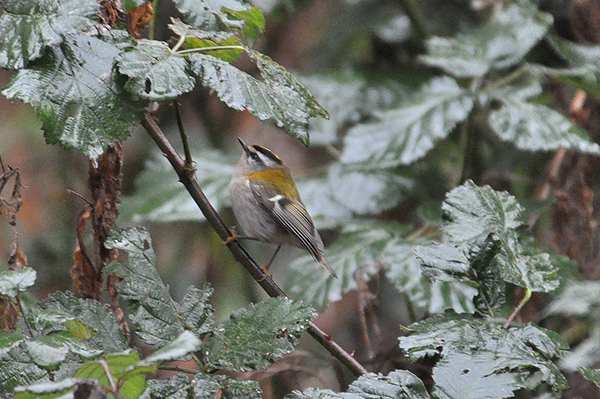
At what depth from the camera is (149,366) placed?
88cm

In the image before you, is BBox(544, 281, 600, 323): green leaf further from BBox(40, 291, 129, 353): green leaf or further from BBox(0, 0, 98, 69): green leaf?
BBox(0, 0, 98, 69): green leaf

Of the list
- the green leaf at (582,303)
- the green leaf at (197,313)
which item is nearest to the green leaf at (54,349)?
the green leaf at (197,313)

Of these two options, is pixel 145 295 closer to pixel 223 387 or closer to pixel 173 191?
pixel 223 387

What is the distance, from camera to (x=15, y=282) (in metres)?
1.10

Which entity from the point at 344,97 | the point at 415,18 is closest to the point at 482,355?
the point at 344,97

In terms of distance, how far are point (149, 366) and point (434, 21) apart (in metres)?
3.33

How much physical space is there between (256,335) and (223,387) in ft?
0.37

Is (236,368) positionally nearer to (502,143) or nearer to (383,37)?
(502,143)

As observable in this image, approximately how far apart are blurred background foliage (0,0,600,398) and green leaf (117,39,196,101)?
40cm

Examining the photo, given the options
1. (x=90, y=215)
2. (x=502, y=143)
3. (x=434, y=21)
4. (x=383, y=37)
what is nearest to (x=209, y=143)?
(x=383, y=37)

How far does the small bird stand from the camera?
A: 2.70 metres

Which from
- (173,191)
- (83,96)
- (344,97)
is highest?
(83,96)

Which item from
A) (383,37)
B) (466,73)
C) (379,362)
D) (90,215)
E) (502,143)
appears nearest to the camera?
(90,215)

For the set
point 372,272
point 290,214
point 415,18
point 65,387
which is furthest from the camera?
point 415,18
